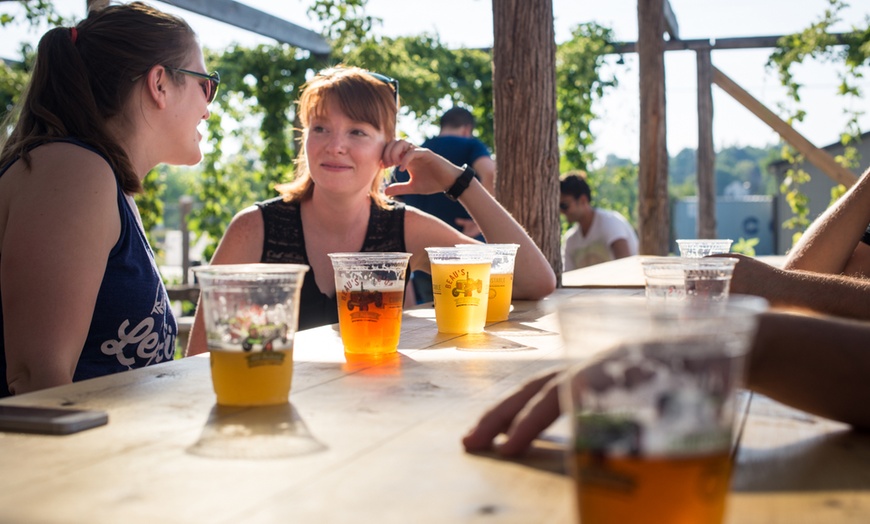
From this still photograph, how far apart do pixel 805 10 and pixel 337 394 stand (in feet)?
28.0

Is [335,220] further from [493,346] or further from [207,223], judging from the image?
[207,223]

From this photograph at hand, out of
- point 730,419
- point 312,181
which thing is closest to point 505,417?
point 730,419

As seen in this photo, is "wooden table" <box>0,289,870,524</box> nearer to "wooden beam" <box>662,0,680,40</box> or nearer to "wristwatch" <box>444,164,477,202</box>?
"wristwatch" <box>444,164,477,202</box>

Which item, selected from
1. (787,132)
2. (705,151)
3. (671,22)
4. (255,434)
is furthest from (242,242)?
(705,151)

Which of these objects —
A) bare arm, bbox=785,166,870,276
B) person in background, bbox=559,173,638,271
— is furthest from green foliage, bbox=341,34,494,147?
bare arm, bbox=785,166,870,276

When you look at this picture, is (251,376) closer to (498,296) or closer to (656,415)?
(656,415)

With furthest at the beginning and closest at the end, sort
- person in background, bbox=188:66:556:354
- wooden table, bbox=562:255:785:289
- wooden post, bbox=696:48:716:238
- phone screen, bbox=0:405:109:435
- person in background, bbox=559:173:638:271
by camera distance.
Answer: wooden post, bbox=696:48:716:238
person in background, bbox=559:173:638:271
wooden table, bbox=562:255:785:289
person in background, bbox=188:66:556:354
phone screen, bbox=0:405:109:435

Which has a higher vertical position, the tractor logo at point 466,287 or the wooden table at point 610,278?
the tractor logo at point 466,287

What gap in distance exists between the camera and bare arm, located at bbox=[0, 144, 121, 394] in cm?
175

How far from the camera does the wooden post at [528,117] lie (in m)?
3.80

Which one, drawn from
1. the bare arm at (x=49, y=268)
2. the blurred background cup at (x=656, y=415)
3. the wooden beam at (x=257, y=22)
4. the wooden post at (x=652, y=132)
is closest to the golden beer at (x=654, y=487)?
the blurred background cup at (x=656, y=415)

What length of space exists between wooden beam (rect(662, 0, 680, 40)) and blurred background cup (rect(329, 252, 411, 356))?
6.77m

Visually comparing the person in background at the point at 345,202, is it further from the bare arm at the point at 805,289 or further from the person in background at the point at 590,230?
the person in background at the point at 590,230

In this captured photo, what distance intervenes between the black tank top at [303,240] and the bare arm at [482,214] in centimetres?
13
